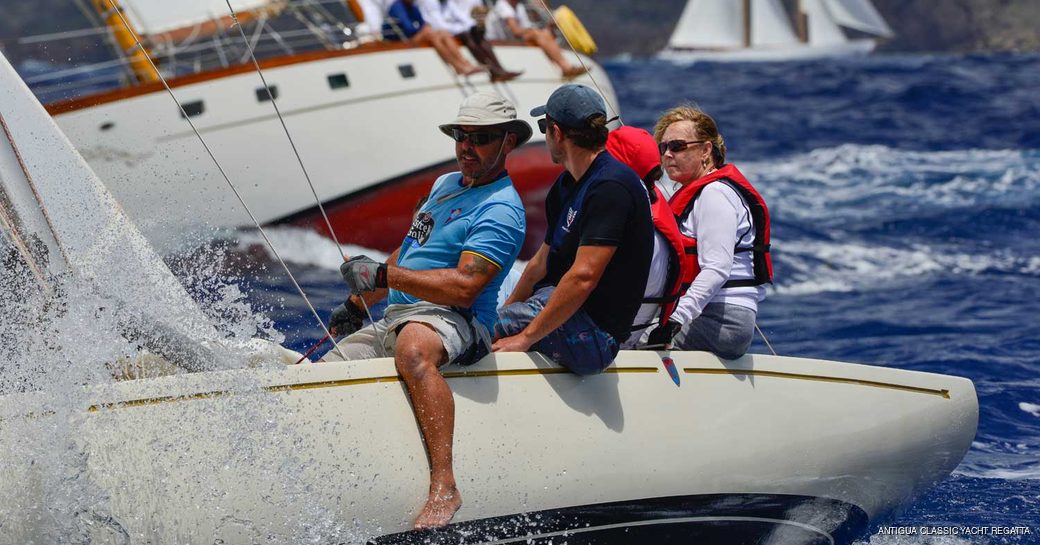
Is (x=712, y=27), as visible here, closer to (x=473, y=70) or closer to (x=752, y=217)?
(x=473, y=70)

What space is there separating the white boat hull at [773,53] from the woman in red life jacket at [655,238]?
154ft

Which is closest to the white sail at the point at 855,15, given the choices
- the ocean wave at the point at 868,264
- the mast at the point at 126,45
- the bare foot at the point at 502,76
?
the ocean wave at the point at 868,264

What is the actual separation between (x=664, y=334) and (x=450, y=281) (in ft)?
2.69

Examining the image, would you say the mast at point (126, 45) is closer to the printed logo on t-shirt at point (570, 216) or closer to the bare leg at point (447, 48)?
the bare leg at point (447, 48)

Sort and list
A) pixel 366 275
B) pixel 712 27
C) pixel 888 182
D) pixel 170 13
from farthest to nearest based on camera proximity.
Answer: pixel 712 27 < pixel 888 182 < pixel 170 13 < pixel 366 275

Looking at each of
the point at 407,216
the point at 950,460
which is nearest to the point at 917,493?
the point at 950,460

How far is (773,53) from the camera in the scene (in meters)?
51.2

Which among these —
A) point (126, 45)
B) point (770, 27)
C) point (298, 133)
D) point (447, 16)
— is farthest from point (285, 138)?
point (770, 27)

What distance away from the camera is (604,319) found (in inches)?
155

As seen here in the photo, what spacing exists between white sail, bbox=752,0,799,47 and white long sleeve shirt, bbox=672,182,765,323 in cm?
5003

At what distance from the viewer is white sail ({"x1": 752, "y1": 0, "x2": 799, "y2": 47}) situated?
5291 centimetres

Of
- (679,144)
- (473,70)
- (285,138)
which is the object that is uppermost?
(473,70)

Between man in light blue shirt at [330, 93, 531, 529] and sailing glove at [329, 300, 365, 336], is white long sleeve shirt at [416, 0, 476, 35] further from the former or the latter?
man in light blue shirt at [330, 93, 531, 529]

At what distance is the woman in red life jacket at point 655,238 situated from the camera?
13.5 ft
